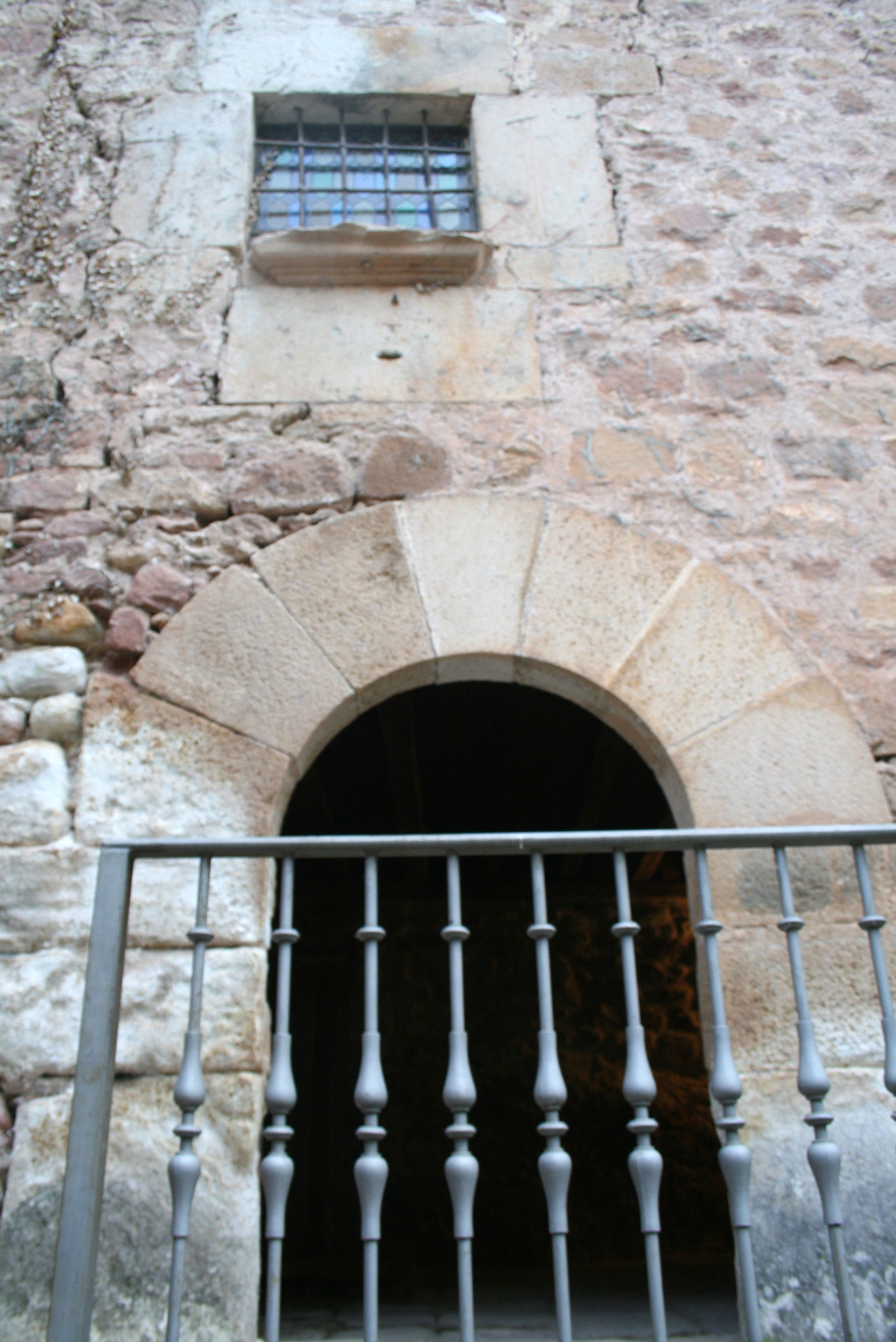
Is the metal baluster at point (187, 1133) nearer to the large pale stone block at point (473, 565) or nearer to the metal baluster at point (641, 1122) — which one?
the metal baluster at point (641, 1122)

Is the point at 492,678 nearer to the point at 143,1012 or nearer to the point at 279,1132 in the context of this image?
the point at 143,1012

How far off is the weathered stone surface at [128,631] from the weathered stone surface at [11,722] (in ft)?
0.79

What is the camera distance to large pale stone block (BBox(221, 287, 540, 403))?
9.23ft

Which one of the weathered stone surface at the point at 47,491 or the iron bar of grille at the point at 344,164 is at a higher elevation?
the iron bar of grille at the point at 344,164

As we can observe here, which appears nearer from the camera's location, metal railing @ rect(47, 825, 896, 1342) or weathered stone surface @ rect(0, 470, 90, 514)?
metal railing @ rect(47, 825, 896, 1342)

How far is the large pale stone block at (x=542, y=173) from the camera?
10.1 feet

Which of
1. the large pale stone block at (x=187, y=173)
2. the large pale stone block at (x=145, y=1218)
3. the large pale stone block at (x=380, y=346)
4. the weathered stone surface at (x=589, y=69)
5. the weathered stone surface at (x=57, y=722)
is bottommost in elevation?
the large pale stone block at (x=145, y=1218)

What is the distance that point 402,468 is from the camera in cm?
270

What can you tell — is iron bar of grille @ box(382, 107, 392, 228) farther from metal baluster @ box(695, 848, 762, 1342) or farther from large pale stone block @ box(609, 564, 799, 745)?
metal baluster @ box(695, 848, 762, 1342)

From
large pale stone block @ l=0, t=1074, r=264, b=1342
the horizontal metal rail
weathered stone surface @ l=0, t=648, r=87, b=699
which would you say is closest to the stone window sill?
weathered stone surface @ l=0, t=648, r=87, b=699

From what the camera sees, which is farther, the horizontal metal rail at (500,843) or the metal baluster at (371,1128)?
the horizontal metal rail at (500,843)

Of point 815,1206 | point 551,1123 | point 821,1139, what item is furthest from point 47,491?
point 815,1206

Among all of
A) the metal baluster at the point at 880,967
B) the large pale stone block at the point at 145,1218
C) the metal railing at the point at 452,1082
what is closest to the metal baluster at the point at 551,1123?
the metal railing at the point at 452,1082

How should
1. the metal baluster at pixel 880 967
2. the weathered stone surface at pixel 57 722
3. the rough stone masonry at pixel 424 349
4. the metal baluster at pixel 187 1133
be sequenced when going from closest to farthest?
the metal baluster at pixel 187 1133, the metal baluster at pixel 880 967, the weathered stone surface at pixel 57 722, the rough stone masonry at pixel 424 349
